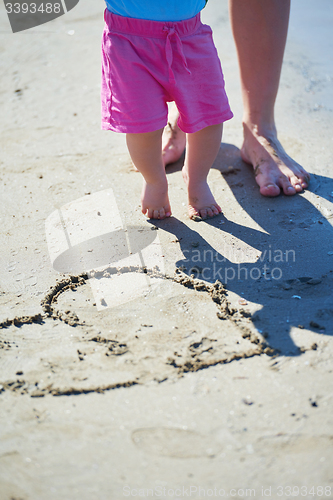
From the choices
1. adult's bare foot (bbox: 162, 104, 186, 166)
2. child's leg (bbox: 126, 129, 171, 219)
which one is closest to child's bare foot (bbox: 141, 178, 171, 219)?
child's leg (bbox: 126, 129, 171, 219)

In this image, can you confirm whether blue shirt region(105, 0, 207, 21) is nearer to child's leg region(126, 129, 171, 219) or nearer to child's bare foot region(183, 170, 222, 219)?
child's leg region(126, 129, 171, 219)

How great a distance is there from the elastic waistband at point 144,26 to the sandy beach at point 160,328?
2.36 ft

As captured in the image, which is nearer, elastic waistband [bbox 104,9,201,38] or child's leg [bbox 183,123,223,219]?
elastic waistband [bbox 104,9,201,38]

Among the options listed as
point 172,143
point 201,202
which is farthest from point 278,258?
point 172,143

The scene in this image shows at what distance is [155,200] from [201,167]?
0.24 metres

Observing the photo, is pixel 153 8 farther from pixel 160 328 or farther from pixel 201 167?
pixel 160 328

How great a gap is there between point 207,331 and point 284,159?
44.9 inches

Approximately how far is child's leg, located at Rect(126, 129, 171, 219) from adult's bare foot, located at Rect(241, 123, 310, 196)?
49 centimetres

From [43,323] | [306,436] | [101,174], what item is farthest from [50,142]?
[306,436]

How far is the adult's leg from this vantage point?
1.95 m

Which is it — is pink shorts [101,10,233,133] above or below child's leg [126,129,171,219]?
above

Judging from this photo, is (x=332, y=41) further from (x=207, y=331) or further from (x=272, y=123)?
(x=207, y=331)

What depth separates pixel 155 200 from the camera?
1814 millimetres

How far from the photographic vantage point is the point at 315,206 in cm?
183
